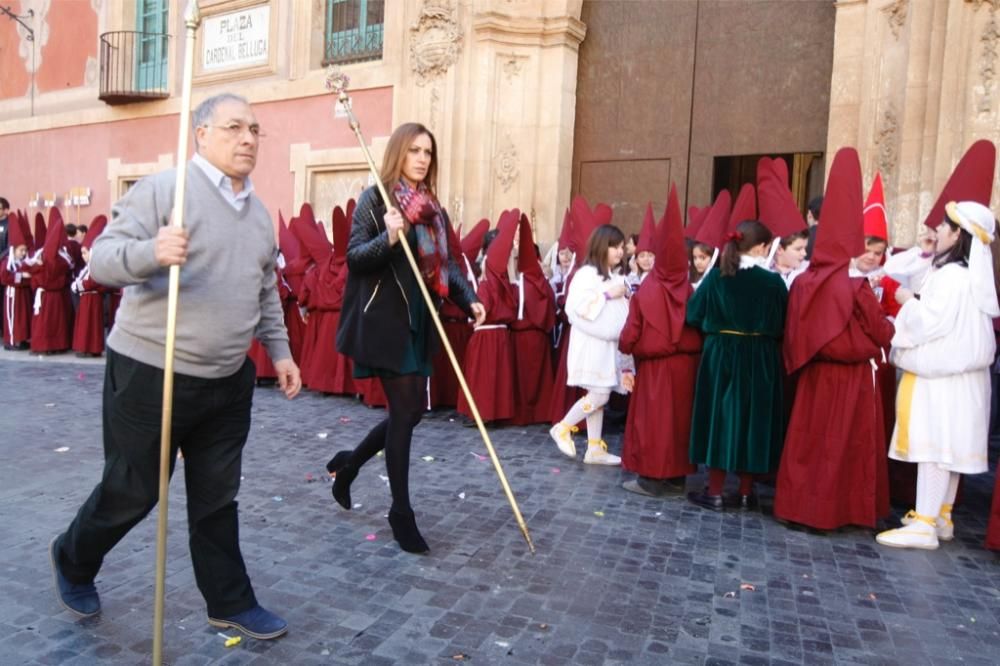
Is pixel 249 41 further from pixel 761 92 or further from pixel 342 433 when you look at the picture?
pixel 342 433

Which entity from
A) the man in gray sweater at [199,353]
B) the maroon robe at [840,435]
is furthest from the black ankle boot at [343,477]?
the maroon robe at [840,435]

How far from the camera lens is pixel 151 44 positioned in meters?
17.2

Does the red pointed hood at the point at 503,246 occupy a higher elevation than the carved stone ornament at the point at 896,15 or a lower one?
lower

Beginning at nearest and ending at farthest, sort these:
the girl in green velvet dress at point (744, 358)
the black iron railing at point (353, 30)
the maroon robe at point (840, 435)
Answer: the maroon robe at point (840, 435)
the girl in green velvet dress at point (744, 358)
the black iron railing at point (353, 30)

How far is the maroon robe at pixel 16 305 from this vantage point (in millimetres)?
12641

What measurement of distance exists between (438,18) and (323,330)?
5.32 m

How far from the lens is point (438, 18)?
1196cm

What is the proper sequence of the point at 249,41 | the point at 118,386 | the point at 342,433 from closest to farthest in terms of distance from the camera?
the point at 118,386, the point at 342,433, the point at 249,41

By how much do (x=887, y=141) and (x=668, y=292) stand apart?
14.5 ft

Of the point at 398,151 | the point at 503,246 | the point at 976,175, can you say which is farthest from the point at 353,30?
the point at 976,175

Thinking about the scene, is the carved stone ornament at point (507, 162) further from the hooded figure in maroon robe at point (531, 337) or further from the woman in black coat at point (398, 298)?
the woman in black coat at point (398, 298)

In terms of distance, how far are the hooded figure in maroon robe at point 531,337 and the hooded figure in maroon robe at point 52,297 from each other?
784 cm

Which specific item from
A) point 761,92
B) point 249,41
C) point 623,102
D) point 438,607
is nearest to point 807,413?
point 438,607

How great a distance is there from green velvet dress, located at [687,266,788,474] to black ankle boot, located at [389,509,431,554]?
2080mm
